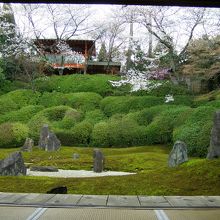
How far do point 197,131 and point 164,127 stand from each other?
371 centimetres

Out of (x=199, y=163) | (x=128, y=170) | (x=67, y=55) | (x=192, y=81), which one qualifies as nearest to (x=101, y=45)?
(x=67, y=55)

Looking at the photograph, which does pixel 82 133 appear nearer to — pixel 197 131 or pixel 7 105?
pixel 7 105

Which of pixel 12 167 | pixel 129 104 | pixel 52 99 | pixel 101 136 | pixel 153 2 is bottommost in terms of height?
pixel 12 167

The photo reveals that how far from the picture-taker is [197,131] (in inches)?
654

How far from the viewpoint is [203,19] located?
977 inches

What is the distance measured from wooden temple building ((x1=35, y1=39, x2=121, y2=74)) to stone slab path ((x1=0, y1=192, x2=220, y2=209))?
28.0 m

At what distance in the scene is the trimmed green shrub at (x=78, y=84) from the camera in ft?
94.4

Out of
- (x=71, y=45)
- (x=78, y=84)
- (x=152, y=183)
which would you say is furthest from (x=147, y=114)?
(x=152, y=183)

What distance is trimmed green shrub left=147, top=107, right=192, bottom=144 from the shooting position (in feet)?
65.9

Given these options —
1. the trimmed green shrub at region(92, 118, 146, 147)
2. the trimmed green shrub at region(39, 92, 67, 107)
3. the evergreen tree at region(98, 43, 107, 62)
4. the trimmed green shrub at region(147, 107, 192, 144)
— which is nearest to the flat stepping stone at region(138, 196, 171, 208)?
the trimmed green shrub at region(147, 107, 192, 144)

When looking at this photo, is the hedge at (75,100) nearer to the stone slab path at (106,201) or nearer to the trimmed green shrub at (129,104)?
the trimmed green shrub at (129,104)

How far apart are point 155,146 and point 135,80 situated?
26.2 feet

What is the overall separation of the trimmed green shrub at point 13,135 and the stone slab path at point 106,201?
17.5 m

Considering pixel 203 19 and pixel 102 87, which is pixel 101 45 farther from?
pixel 203 19
